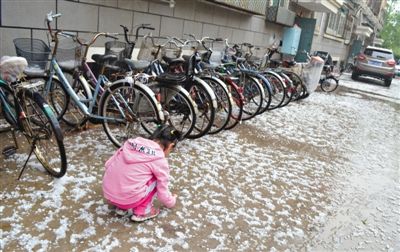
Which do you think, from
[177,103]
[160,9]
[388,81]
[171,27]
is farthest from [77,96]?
[388,81]

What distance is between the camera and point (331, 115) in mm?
7637

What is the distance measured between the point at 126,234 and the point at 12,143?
6.48 feet

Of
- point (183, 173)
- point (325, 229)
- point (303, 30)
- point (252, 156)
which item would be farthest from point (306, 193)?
point (303, 30)

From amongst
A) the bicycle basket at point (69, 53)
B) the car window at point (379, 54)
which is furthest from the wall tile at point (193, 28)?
the car window at point (379, 54)

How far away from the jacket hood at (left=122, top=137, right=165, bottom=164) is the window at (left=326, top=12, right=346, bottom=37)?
19.1m

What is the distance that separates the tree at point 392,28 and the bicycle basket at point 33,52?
5471 cm

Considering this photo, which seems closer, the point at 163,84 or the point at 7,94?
the point at 7,94

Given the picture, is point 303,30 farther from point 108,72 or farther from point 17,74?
point 17,74

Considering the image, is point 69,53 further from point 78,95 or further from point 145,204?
point 145,204

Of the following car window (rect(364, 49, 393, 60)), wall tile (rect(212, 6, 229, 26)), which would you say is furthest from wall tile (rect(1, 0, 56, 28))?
car window (rect(364, 49, 393, 60))

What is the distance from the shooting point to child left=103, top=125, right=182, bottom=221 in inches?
103

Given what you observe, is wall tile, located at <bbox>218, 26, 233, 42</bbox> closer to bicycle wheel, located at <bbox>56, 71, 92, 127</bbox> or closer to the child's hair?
bicycle wheel, located at <bbox>56, 71, 92, 127</bbox>

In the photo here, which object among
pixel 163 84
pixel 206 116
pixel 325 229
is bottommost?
pixel 325 229

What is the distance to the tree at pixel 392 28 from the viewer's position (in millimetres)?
49562
